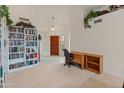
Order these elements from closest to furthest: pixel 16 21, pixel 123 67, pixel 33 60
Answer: pixel 123 67, pixel 16 21, pixel 33 60

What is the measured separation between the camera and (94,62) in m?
6.17

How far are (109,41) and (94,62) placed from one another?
1.39 m

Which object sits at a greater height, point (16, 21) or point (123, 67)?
point (16, 21)

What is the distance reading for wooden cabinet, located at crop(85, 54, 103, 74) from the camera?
5589 millimetres

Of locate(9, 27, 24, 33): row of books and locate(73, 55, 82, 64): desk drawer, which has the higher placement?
locate(9, 27, 24, 33): row of books

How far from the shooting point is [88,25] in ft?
20.8

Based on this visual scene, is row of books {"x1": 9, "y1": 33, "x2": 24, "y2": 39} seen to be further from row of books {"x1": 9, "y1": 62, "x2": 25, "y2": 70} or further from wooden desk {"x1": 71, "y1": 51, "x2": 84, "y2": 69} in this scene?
wooden desk {"x1": 71, "y1": 51, "x2": 84, "y2": 69}

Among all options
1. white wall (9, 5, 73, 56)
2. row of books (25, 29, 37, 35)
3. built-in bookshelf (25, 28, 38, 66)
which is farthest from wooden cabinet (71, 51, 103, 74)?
white wall (9, 5, 73, 56)

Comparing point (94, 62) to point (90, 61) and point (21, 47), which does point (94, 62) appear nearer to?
point (90, 61)

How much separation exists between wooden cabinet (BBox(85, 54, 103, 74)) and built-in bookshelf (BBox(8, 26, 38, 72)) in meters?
2.63
